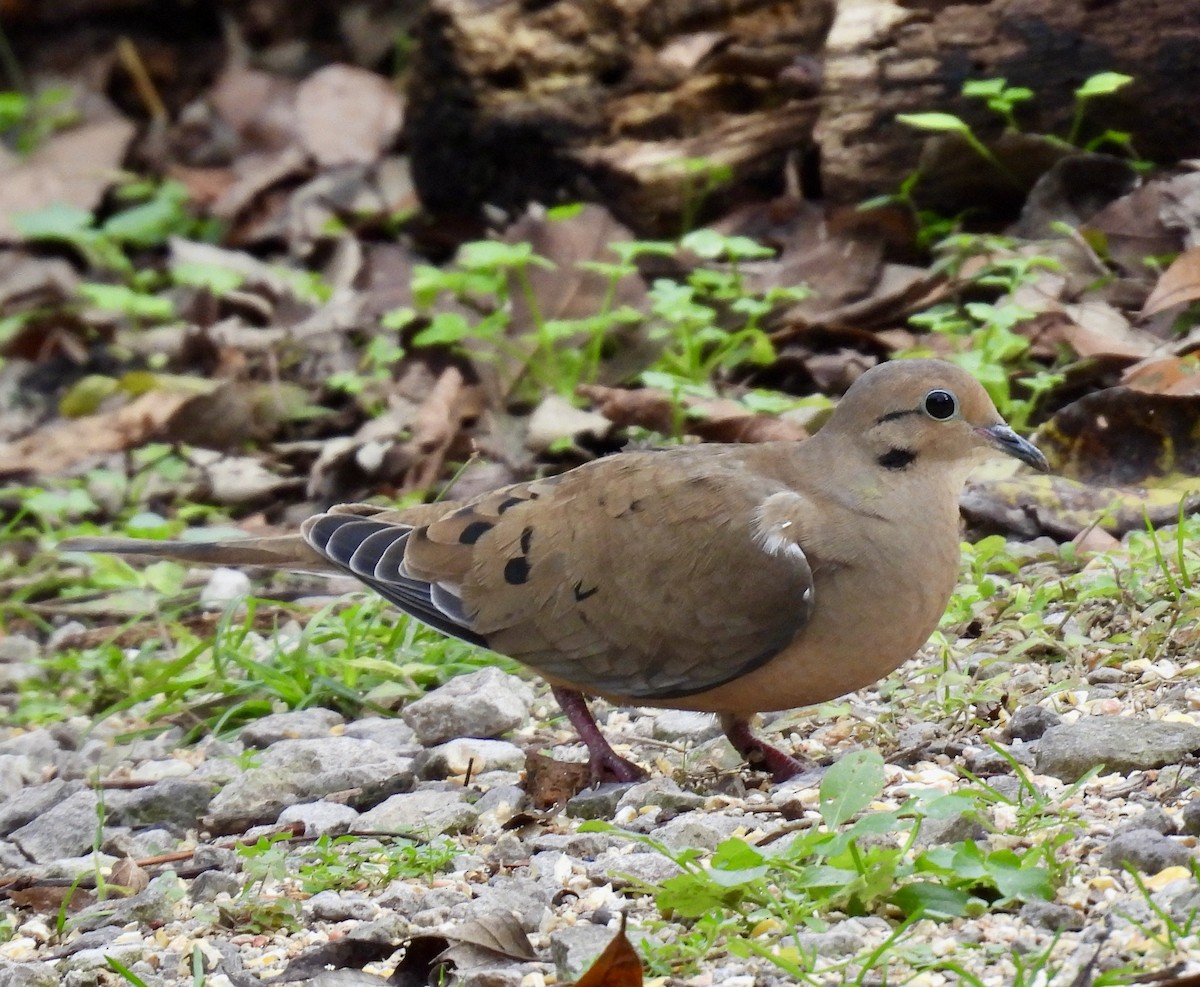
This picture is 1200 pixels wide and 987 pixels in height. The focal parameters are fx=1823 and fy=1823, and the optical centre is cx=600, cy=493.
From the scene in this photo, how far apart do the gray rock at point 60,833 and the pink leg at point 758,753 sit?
4.34ft

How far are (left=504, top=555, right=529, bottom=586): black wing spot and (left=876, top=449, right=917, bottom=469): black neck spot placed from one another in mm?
825

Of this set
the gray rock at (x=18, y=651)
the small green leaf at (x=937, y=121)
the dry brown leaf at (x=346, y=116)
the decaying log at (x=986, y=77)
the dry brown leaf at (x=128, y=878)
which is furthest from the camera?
the dry brown leaf at (x=346, y=116)

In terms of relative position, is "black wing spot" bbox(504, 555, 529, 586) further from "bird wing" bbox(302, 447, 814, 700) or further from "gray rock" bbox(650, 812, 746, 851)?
"gray rock" bbox(650, 812, 746, 851)

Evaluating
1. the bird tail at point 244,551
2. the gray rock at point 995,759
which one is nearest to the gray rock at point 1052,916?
the gray rock at point 995,759

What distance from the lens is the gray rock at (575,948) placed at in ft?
8.55

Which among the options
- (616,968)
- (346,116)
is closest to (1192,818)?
(616,968)

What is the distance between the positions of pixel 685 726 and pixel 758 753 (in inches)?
19.4

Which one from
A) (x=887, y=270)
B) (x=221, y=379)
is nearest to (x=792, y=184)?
(x=887, y=270)

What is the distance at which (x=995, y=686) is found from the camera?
12.0ft

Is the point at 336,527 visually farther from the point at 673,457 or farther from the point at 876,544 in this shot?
the point at 876,544

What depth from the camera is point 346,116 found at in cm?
872

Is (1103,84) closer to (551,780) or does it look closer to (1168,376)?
(1168,376)

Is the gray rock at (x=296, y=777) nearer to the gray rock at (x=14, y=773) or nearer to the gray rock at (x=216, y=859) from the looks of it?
the gray rock at (x=216, y=859)

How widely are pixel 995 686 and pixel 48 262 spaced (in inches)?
240
